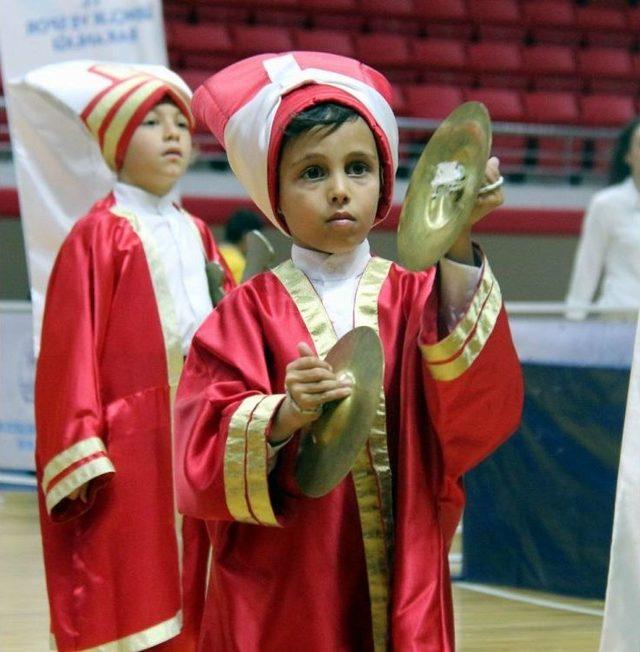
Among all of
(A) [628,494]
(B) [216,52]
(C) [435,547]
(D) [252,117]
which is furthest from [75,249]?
(B) [216,52]

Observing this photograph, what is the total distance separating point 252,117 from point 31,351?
165 inches

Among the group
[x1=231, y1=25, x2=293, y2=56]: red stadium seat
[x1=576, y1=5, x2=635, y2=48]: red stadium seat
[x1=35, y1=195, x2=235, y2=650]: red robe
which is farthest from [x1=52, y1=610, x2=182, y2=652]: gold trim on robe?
[x1=576, y1=5, x2=635, y2=48]: red stadium seat

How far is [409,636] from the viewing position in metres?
1.77

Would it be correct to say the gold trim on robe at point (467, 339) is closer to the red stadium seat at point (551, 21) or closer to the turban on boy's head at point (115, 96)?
the turban on boy's head at point (115, 96)

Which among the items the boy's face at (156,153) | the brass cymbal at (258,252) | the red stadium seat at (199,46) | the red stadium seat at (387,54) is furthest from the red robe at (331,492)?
the red stadium seat at (387,54)

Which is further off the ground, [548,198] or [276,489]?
[276,489]

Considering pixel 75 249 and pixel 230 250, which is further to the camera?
pixel 230 250

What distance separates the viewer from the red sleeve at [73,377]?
2.92m

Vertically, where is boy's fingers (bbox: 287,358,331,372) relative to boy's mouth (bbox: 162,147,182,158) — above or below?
above

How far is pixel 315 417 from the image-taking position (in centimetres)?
168

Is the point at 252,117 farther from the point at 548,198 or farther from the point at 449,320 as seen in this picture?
the point at 548,198

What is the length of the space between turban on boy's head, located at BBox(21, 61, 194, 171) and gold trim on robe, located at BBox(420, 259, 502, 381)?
168cm

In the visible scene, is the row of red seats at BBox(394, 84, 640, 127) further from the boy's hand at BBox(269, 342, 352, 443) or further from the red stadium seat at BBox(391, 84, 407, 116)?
the boy's hand at BBox(269, 342, 352, 443)

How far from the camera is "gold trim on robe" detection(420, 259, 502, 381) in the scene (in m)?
1.68
